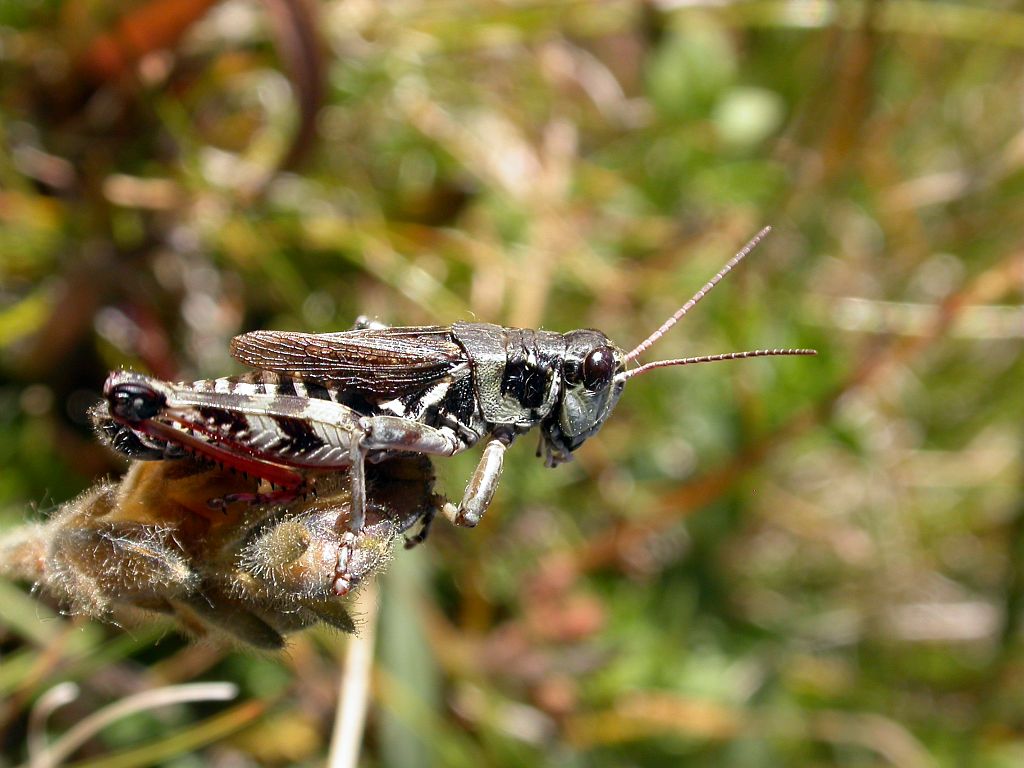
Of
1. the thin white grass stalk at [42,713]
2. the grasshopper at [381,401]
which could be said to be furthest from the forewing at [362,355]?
the thin white grass stalk at [42,713]

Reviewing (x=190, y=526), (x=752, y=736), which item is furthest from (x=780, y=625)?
(x=190, y=526)

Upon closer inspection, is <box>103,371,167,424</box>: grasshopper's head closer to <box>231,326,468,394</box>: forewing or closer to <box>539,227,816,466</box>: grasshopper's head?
<box>231,326,468,394</box>: forewing

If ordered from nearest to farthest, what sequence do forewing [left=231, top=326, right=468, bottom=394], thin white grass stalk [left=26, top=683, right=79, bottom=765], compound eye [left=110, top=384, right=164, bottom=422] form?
compound eye [left=110, top=384, right=164, bottom=422] → forewing [left=231, top=326, right=468, bottom=394] → thin white grass stalk [left=26, top=683, right=79, bottom=765]

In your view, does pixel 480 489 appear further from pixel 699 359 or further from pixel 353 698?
pixel 353 698

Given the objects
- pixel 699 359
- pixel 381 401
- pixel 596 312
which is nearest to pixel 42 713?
pixel 381 401

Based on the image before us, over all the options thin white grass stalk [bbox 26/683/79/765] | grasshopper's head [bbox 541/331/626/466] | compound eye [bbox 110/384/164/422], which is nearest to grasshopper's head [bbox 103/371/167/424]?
compound eye [bbox 110/384/164/422]

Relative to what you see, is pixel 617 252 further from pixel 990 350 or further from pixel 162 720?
pixel 162 720

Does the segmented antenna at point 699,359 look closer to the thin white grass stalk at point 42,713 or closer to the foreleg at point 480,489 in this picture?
the foreleg at point 480,489
